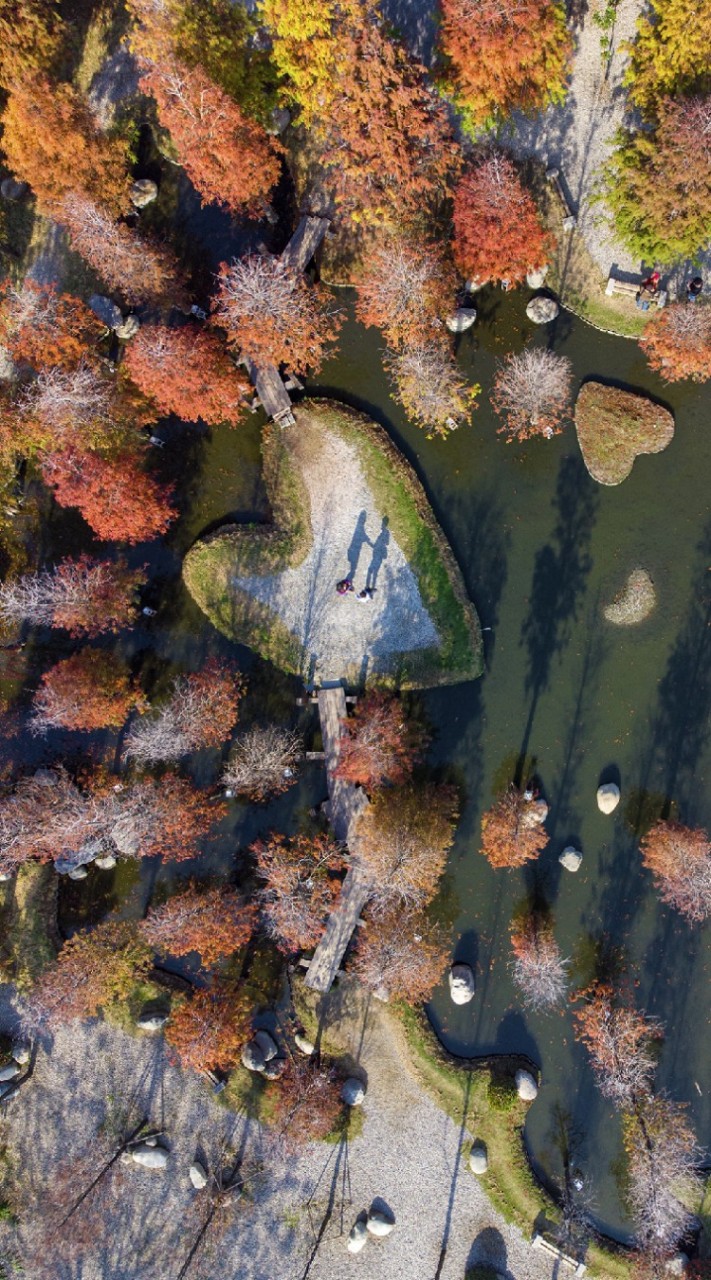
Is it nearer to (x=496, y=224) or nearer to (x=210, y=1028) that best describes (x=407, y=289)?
(x=496, y=224)

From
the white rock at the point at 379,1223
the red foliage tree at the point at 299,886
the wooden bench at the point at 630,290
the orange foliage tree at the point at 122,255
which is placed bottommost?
the white rock at the point at 379,1223

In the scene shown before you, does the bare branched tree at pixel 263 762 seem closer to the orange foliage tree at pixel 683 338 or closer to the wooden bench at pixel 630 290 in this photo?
the orange foliage tree at pixel 683 338

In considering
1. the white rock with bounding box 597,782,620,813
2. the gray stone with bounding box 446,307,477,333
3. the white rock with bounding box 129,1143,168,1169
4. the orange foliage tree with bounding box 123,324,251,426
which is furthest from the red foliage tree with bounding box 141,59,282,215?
the white rock with bounding box 129,1143,168,1169

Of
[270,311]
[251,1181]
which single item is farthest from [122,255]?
[251,1181]

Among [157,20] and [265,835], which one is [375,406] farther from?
[265,835]

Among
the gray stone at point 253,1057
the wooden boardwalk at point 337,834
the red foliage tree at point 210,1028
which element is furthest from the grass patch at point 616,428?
the gray stone at point 253,1057

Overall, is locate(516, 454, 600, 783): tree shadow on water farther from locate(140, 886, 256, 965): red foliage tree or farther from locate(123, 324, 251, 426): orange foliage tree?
locate(140, 886, 256, 965): red foliage tree
